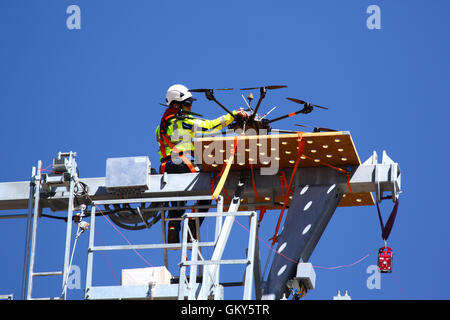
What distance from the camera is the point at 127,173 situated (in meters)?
21.5

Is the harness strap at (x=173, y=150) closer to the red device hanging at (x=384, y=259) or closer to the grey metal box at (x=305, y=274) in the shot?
the grey metal box at (x=305, y=274)

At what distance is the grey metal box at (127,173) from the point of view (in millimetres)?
21375

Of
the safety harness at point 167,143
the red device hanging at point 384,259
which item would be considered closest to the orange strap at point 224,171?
the safety harness at point 167,143

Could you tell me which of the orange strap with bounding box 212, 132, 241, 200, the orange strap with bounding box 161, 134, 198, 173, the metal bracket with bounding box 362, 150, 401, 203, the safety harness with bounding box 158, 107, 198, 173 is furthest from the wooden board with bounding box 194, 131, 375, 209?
the safety harness with bounding box 158, 107, 198, 173

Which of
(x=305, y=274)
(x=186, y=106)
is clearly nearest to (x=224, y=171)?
(x=305, y=274)

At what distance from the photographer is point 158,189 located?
71.0 feet

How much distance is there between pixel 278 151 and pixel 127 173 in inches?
119

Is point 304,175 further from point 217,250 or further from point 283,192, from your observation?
point 217,250

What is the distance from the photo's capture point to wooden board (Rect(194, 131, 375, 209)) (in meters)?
20.2

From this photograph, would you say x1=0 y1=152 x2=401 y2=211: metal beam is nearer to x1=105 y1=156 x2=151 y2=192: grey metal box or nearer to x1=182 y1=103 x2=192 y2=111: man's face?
x1=105 y1=156 x2=151 y2=192: grey metal box
